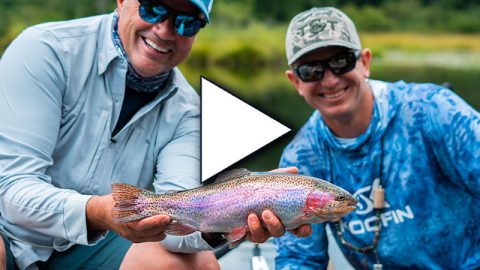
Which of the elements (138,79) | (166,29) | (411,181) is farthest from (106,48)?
(411,181)

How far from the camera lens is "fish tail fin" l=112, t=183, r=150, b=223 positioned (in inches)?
117

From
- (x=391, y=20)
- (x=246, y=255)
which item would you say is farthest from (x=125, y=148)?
(x=391, y=20)

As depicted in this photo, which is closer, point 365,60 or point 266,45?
point 365,60

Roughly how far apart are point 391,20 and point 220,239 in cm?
5140

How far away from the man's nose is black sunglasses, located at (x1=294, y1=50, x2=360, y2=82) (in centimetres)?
85

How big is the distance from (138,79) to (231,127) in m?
0.67

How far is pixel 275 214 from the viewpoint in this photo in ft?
9.69

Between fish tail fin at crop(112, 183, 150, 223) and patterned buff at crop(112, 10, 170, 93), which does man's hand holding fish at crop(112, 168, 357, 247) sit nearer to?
fish tail fin at crop(112, 183, 150, 223)

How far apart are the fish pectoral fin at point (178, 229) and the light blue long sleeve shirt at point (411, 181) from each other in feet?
3.73

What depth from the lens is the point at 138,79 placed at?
3514mm

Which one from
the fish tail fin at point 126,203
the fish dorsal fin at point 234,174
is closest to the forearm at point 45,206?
the fish tail fin at point 126,203

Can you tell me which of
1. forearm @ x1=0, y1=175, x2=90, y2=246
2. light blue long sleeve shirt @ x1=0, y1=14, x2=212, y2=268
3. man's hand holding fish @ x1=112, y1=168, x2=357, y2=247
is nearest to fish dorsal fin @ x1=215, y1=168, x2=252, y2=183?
man's hand holding fish @ x1=112, y1=168, x2=357, y2=247

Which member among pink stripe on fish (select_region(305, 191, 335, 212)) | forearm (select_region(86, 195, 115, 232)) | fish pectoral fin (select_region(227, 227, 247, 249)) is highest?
pink stripe on fish (select_region(305, 191, 335, 212))

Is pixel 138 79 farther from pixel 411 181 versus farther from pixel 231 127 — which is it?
pixel 411 181
